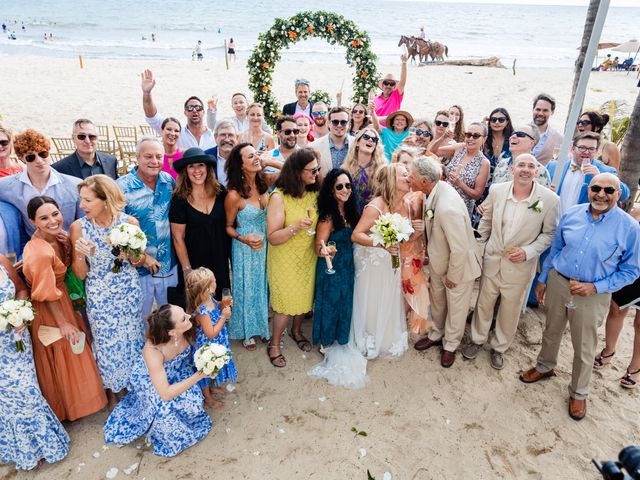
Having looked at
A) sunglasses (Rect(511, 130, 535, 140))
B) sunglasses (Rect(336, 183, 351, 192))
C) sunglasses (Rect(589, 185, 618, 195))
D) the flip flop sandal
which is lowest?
the flip flop sandal

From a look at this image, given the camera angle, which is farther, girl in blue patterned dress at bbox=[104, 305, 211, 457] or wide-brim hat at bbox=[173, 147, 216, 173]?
wide-brim hat at bbox=[173, 147, 216, 173]

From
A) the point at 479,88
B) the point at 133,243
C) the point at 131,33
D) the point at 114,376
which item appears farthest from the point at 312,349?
the point at 131,33

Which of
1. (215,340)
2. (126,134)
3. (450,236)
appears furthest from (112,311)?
(126,134)

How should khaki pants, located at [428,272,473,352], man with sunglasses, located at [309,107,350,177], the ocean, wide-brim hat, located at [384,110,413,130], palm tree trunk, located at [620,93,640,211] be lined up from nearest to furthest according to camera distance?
khaki pants, located at [428,272,473,352] < man with sunglasses, located at [309,107,350,177] < palm tree trunk, located at [620,93,640,211] < wide-brim hat, located at [384,110,413,130] < the ocean

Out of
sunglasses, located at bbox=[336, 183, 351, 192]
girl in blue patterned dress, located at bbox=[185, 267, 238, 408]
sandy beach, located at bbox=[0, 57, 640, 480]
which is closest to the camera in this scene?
sandy beach, located at bbox=[0, 57, 640, 480]

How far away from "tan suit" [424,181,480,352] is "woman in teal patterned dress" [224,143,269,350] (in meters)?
2.02

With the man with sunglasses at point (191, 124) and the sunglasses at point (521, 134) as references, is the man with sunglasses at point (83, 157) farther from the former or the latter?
the sunglasses at point (521, 134)

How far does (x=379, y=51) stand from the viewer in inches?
1873

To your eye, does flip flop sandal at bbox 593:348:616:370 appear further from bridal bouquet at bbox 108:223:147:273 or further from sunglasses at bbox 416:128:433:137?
bridal bouquet at bbox 108:223:147:273

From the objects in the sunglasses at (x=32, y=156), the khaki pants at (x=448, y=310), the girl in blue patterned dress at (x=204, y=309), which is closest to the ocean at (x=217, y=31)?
the sunglasses at (x=32, y=156)

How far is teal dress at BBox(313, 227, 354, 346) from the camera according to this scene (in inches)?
202

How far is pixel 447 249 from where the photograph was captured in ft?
16.9

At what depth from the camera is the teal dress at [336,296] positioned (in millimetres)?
5125

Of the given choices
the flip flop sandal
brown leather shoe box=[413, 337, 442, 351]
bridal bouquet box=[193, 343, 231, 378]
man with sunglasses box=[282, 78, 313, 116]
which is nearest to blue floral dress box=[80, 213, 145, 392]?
bridal bouquet box=[193, 343, 231, 378]
